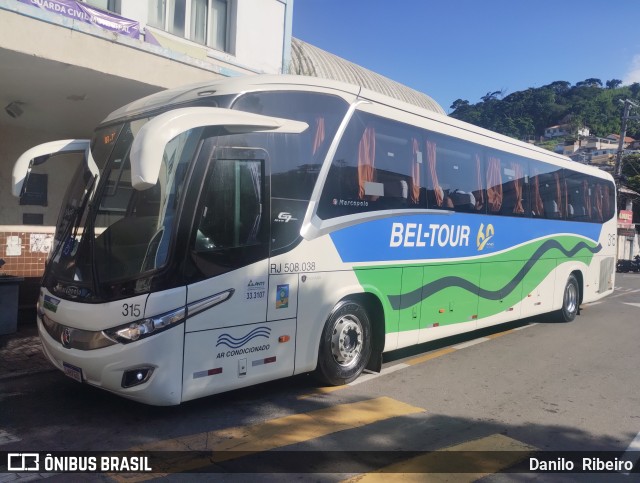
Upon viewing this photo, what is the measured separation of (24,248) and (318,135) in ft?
22.4

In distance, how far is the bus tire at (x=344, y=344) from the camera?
6289mm

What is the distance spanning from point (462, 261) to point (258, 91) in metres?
4.43

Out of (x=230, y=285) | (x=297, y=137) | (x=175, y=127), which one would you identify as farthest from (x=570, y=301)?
(x=175, y=127)

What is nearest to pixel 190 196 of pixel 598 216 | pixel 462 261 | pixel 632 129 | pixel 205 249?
pixel 205 249

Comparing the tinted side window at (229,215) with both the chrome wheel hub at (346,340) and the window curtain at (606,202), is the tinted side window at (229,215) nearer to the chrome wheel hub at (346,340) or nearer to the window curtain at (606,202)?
the chrome wheel hub at (346,340)

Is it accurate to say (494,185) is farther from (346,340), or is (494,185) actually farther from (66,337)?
(66,337)

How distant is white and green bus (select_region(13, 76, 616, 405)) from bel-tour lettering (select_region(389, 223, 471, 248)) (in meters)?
0.03

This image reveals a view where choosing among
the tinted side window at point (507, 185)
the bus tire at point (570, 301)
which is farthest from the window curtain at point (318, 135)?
the bus tire at point (570, 301)

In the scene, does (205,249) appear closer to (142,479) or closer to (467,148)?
(142,479)

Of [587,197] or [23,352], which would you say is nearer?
[23,352]

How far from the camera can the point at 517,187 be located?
9.84 m

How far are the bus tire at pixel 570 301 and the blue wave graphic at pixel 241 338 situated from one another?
27.8 feet

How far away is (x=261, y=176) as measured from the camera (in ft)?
18.0

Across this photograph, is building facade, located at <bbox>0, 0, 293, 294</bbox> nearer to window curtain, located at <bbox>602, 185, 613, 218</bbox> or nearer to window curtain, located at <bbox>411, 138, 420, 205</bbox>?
window curtain, located at <bbox>411, 138, 420, 205</bbox>
